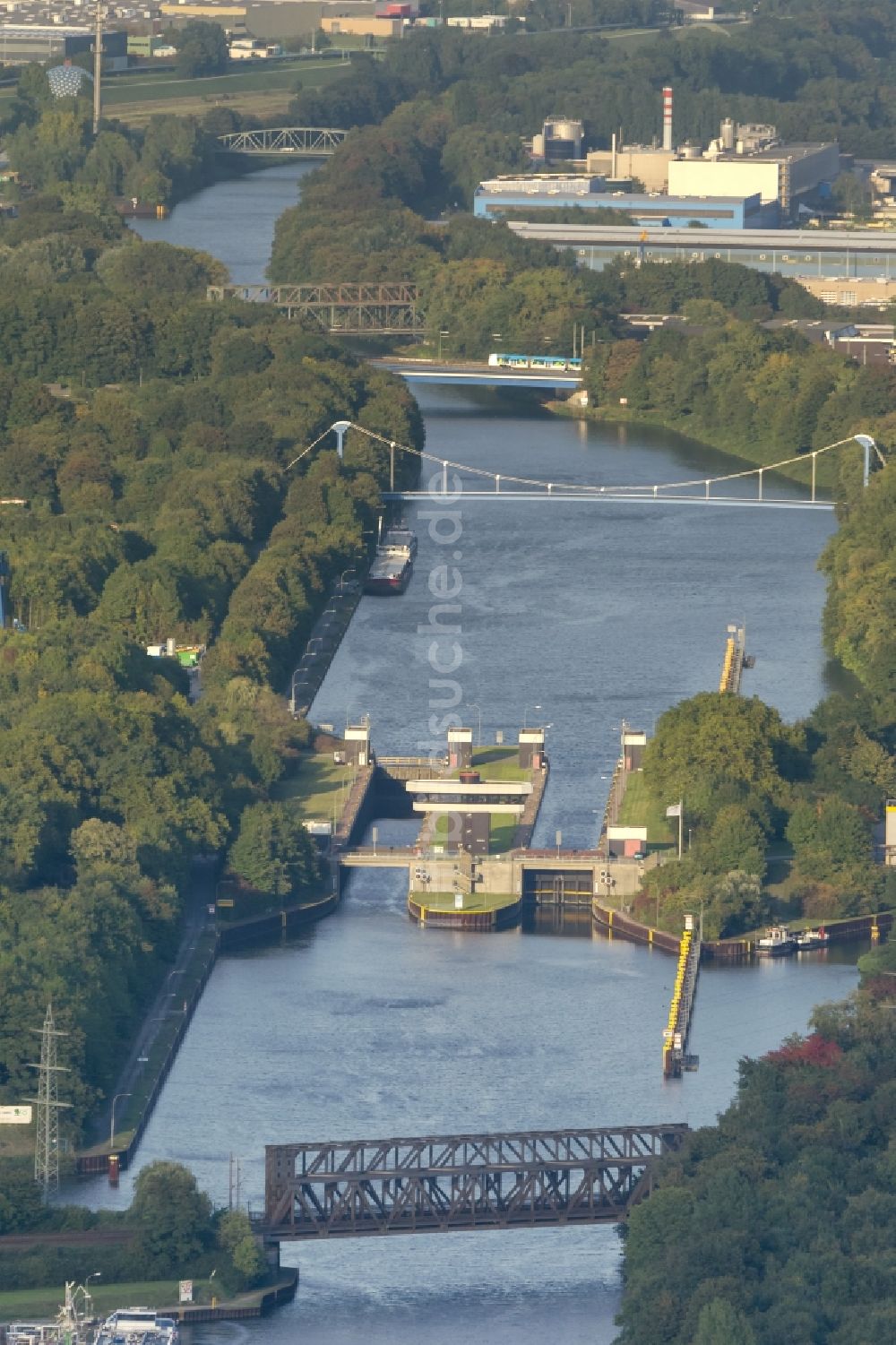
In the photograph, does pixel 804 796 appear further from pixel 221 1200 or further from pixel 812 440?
pixel 812 440

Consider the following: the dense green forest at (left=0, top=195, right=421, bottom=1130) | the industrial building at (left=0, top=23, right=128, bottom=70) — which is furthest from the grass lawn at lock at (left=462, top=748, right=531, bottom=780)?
the industrial building at (left=0, top=23, right=128, bottom=70)

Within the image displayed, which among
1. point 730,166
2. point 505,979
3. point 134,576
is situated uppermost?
point 730,166

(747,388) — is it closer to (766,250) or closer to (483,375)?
(483,375)

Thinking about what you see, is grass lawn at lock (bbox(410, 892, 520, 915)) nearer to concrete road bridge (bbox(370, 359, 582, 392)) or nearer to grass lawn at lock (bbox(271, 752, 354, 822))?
grass lawn at lock (bbox(271, 752, 354, 822))

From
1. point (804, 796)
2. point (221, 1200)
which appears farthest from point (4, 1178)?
point (804, 796)

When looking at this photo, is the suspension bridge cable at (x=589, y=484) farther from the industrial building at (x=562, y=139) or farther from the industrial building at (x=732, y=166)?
the industrial building at (x=562, y=139)

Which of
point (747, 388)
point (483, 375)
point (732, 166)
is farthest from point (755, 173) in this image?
point (747, 388)
